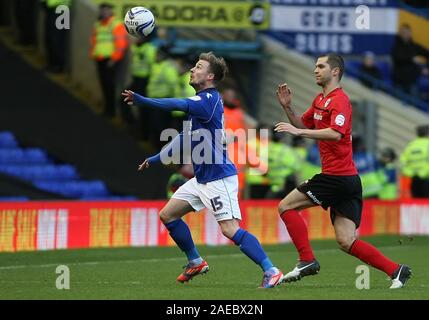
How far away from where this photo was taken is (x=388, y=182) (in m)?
23.6

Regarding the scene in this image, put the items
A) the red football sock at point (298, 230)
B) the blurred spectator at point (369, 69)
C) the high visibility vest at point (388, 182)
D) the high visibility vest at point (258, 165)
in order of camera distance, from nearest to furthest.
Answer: the red football sock at point (298, 230)
the high visibility vest at point (258, 165)
the high visibility vest at point (388, 182)
the blurred spectator at point (369, 69)

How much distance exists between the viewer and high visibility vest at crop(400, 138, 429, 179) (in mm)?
22781

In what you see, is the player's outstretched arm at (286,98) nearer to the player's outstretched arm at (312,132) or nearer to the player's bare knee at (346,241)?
the player's outstretched arm at (312,132)

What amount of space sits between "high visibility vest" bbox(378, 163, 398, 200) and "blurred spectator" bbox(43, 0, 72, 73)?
5969 millimetres

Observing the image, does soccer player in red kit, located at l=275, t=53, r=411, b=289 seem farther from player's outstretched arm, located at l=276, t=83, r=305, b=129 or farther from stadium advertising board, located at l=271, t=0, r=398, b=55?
stadium advertising board, located at l=271, t=0, r=398, b=55

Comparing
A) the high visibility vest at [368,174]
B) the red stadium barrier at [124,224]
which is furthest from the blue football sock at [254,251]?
the high visibility vest at [368,174]

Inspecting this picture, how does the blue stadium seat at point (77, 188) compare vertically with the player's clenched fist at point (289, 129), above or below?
below

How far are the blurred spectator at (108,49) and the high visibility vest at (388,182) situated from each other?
4.90m

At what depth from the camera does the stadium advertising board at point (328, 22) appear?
25094 mm

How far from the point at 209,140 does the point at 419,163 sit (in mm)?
11291

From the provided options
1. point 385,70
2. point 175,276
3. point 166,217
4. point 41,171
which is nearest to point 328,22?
point 385,70

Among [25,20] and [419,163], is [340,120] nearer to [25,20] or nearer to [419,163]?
[419,163]

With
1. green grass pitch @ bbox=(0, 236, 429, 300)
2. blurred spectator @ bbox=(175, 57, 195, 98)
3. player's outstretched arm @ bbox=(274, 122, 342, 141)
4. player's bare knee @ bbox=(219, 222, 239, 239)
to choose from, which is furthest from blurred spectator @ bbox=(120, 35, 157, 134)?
player's outstretched arm @ bbox=(274, 122, 342, 141)
